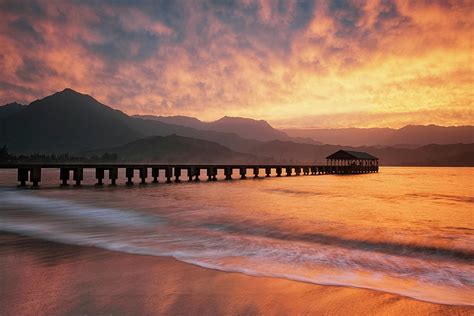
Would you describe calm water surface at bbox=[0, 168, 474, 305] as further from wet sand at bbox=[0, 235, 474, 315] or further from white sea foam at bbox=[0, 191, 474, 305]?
wet sand at bbox=[0, 235, 474, 315]

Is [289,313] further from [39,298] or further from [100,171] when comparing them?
[100,171]

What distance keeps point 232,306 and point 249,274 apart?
179cm

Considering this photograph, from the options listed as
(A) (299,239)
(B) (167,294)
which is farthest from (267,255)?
(B) (167,294)

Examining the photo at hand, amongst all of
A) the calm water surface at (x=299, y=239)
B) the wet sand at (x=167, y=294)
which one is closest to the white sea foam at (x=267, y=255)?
the calm water surface at (x=299, y=239)

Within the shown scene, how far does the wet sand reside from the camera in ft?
14.2

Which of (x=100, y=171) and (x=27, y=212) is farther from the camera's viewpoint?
(x=100, y=171)

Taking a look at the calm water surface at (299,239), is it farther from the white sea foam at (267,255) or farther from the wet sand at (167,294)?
the wet sand at (167,294)

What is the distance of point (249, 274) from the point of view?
620 cm

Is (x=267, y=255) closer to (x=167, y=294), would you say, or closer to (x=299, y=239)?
(x=299, y=239)

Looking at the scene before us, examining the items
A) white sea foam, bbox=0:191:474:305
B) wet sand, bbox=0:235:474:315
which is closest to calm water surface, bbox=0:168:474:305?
white sea foam, bbox=0:191:474:305

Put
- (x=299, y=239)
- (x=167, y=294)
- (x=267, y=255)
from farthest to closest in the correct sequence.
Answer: (x=299, y=239)
(x=267, y=255)
(x=167, y=294)

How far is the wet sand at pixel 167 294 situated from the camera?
14.2ft

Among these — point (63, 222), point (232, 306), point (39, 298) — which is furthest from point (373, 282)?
point (63, 222)

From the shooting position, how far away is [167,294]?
4.87 metres
